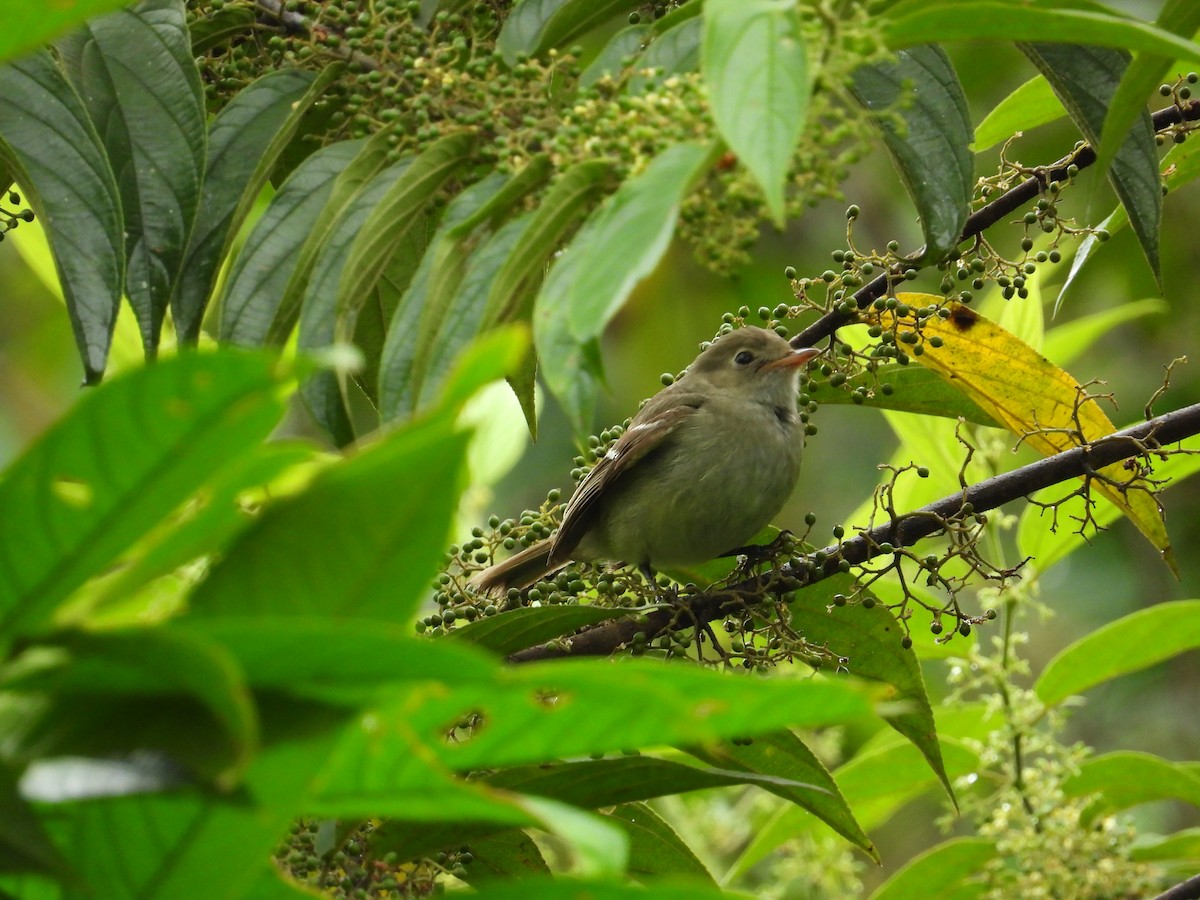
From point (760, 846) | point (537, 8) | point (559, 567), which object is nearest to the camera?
→ point (537, 8)

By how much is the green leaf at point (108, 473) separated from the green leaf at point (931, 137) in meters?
1.37

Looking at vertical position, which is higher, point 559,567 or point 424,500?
point 559,567

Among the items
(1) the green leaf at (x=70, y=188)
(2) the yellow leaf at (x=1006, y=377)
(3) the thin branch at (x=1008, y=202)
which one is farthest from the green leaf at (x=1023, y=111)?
(1) the green leaf at (x=70, y=188)

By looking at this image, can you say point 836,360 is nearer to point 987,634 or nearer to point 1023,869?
point 1023,869

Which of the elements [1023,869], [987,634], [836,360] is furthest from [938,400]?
[987,634]

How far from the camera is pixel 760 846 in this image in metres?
3.50

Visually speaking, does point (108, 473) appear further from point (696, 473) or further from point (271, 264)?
point (696, 473)

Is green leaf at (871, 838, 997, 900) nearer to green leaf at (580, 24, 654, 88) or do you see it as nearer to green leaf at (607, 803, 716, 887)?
green leaf at (607, 803, 716, 887)

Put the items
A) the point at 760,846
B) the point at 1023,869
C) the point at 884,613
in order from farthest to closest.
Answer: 1. the point at 760,846
2. the point at 1023,869
3. the point at 884,613

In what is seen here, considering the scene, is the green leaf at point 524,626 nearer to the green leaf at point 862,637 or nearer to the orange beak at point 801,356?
the green leaf at point 862,637

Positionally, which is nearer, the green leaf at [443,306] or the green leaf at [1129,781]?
the green leaf at [443,306]

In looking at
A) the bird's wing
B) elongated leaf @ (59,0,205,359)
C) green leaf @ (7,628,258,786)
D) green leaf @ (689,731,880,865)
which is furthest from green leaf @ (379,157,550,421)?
the bird's wing

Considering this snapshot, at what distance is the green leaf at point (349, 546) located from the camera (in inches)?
44.3

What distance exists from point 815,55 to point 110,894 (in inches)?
46.9
